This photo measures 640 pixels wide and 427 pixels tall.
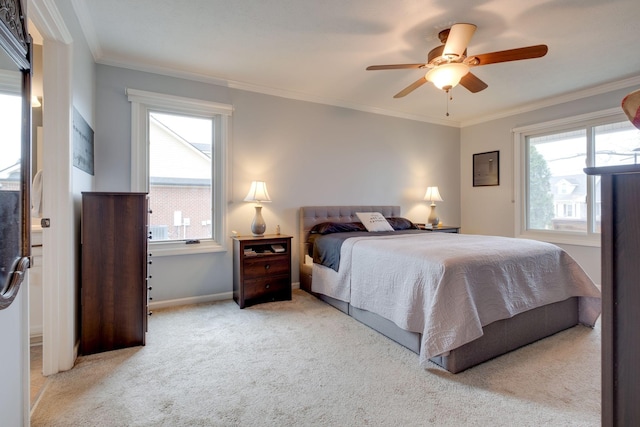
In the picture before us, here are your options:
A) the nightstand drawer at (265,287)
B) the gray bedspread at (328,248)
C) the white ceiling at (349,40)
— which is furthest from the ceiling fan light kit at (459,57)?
the nightstand drawer at (265,287)

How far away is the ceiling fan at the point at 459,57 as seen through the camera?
219cm

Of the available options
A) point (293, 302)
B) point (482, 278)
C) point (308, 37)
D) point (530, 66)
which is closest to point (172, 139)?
point (308, 37)

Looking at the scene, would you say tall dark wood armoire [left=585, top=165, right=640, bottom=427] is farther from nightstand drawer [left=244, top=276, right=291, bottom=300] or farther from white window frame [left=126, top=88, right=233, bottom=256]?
white window frame [left=126, top=88, right=233, bottom=256]

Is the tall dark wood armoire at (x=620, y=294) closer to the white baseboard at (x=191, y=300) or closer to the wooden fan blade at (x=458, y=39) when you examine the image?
the wooden fan blade at (x=458, y=39)

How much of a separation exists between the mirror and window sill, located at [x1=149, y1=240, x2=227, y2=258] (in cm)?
198

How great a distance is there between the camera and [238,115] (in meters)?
3.71

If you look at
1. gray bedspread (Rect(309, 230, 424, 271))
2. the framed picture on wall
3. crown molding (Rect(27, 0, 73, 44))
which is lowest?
gray bedspread (Rect(309, 230, 424, 271))

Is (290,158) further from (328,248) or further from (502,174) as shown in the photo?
(502,174)

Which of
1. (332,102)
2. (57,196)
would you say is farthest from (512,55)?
(57,196)

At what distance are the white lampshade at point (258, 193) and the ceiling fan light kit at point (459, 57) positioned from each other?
180cm

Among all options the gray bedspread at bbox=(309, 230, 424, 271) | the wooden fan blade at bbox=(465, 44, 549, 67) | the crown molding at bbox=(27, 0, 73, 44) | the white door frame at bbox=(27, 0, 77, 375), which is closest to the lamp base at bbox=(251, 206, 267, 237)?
the gray bedspread at bbox=(309, 230, 424, 271)

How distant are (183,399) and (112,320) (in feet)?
3.29

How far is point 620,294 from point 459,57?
224 centimetres

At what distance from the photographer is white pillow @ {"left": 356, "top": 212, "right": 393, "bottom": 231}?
4.05 metres
